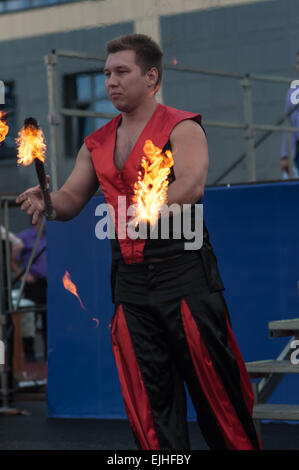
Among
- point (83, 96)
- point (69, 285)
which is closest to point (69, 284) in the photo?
point (69, 285)

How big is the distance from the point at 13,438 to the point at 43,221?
1.98 metres

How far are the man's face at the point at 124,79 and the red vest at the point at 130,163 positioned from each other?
0.34 ft

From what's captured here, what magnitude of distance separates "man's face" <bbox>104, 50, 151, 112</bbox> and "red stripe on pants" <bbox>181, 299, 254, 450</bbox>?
694 mm

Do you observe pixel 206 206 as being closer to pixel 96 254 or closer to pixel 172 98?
pixel 96 254

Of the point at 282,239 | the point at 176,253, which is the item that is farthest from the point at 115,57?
the point at 282,239

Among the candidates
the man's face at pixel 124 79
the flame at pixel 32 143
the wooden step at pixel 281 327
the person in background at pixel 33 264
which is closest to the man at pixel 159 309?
the man's face at pixel 124 79

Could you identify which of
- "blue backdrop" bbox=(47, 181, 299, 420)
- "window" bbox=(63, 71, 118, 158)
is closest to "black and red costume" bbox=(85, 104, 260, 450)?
"blue backdrop" bbox=(47, 181, 299, 420)

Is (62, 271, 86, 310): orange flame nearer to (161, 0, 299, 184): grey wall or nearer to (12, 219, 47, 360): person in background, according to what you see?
(12, 219, 47, 360): person in background

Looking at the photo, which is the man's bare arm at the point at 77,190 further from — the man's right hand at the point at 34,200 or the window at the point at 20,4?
the window at the point at 20,4

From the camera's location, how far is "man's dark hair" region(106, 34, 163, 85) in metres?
2.98

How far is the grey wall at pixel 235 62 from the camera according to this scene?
421 inches

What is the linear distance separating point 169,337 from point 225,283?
2.65m

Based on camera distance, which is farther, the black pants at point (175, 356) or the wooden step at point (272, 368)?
the wooden step at point (272, 368)

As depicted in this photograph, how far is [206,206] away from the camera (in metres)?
5.68
